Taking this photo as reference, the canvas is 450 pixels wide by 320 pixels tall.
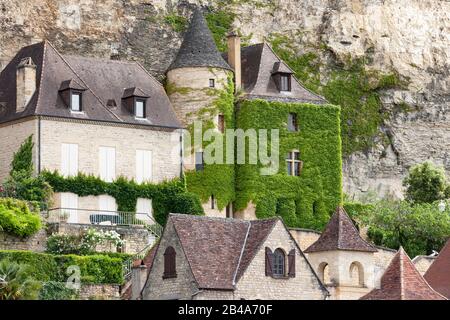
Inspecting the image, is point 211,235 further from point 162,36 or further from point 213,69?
point 162,36

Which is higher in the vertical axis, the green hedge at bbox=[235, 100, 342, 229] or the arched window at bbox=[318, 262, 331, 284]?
the green hedge at bbox=[235, 100, 342, 229]

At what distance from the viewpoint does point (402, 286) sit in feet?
169

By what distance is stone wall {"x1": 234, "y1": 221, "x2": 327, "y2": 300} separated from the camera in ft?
181

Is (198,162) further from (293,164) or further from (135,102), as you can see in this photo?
(293,164)

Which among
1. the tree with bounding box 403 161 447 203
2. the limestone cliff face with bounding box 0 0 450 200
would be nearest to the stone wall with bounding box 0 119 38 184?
the limestone cliff face with bounding box 0 0 450 200

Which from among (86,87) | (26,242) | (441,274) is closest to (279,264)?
(441,274)

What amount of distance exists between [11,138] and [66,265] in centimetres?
1147

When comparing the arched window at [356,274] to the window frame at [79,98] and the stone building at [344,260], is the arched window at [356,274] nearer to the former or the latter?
the stone building at [344,260]

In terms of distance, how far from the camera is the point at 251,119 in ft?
258

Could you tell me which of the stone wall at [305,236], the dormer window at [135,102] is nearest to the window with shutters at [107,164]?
the dormer window at [135,102]

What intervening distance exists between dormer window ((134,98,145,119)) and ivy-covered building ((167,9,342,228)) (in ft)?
9.62

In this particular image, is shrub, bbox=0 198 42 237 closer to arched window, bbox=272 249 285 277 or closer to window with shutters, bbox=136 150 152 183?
window with shutters, bbox=136 150 152 183
